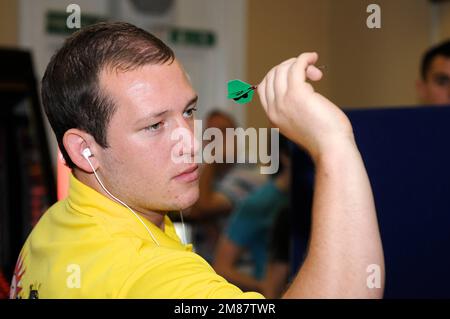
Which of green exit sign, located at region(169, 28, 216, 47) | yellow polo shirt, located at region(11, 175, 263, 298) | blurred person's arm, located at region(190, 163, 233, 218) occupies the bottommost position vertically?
blurred person's arm, located at region(190, 163, 233, 218)

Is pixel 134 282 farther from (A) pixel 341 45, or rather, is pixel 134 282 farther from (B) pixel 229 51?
Answer: (A) pixel 341 45

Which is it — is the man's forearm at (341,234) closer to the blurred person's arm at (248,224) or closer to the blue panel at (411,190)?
the blue panel at (411,190)

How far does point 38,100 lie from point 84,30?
5.21 ft

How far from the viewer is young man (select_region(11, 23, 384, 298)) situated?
0.75m

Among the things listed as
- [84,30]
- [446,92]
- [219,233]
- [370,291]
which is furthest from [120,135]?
[219,233]

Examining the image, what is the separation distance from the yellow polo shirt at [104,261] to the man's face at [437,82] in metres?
1.88

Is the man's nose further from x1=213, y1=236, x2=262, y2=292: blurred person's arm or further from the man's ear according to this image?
x1=213, y1=236, x2=262, y2=292: blurred person's arm

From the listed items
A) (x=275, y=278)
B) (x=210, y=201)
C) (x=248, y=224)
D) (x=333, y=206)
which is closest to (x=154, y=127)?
(x=333, y=206)

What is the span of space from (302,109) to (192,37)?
3985mm

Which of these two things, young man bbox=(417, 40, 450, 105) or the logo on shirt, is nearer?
the logo on shirt

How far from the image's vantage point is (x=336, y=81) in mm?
5340

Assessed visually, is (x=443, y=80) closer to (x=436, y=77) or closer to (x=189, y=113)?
(x=436, y=77)

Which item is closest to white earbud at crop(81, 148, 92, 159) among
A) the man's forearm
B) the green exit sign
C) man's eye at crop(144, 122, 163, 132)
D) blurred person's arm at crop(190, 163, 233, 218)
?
man's eye at crop(144, 122, 163, 132)

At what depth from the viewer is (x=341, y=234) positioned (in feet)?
2.43
